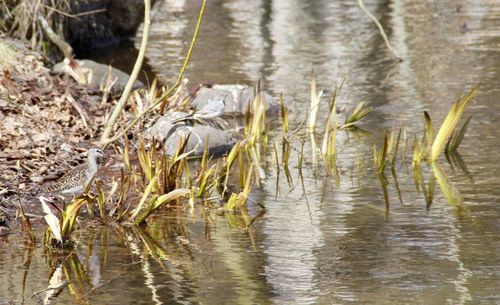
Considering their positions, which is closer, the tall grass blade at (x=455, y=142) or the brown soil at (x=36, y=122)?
the brown soil at (x=36, y=122)

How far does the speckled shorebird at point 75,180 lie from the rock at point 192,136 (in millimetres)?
1971

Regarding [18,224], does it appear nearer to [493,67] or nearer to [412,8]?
[493,67]

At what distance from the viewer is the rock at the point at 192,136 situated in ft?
36.3

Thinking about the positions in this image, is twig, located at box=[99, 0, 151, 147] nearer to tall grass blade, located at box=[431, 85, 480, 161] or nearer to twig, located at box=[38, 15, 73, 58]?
tall grass blade, located at box=[431, 85, 480, 161]

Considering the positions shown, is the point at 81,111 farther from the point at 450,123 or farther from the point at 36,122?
the point at 450,123

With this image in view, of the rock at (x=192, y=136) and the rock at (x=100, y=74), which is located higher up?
the rock at (x=100, y=74)

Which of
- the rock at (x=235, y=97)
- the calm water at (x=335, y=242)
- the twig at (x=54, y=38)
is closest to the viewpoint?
A: the calm water at (x=335, y=242)

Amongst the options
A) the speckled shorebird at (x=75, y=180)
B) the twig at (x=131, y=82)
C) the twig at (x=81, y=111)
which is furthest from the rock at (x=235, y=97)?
the speckled shorebird at (x=75, y=180)

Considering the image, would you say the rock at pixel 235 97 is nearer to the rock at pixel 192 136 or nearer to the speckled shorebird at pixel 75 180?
the rock at pixel 192 136

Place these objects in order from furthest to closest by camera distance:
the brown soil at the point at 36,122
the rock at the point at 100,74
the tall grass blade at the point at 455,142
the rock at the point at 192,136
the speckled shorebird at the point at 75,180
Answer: the rock at the point at 100,74 → the rock at the point at 192,136 → the tall grass blade at the point at 455,142 → the brown soil at the point at 36,122 → the speckled shorebird at the point at 75,180

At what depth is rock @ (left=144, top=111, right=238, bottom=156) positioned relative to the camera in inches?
436

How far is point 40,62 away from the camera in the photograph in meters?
13.1

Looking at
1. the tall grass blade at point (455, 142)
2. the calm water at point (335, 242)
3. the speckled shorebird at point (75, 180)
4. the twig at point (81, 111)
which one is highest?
the twig at point (81, 111)

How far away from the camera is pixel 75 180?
9.01m
